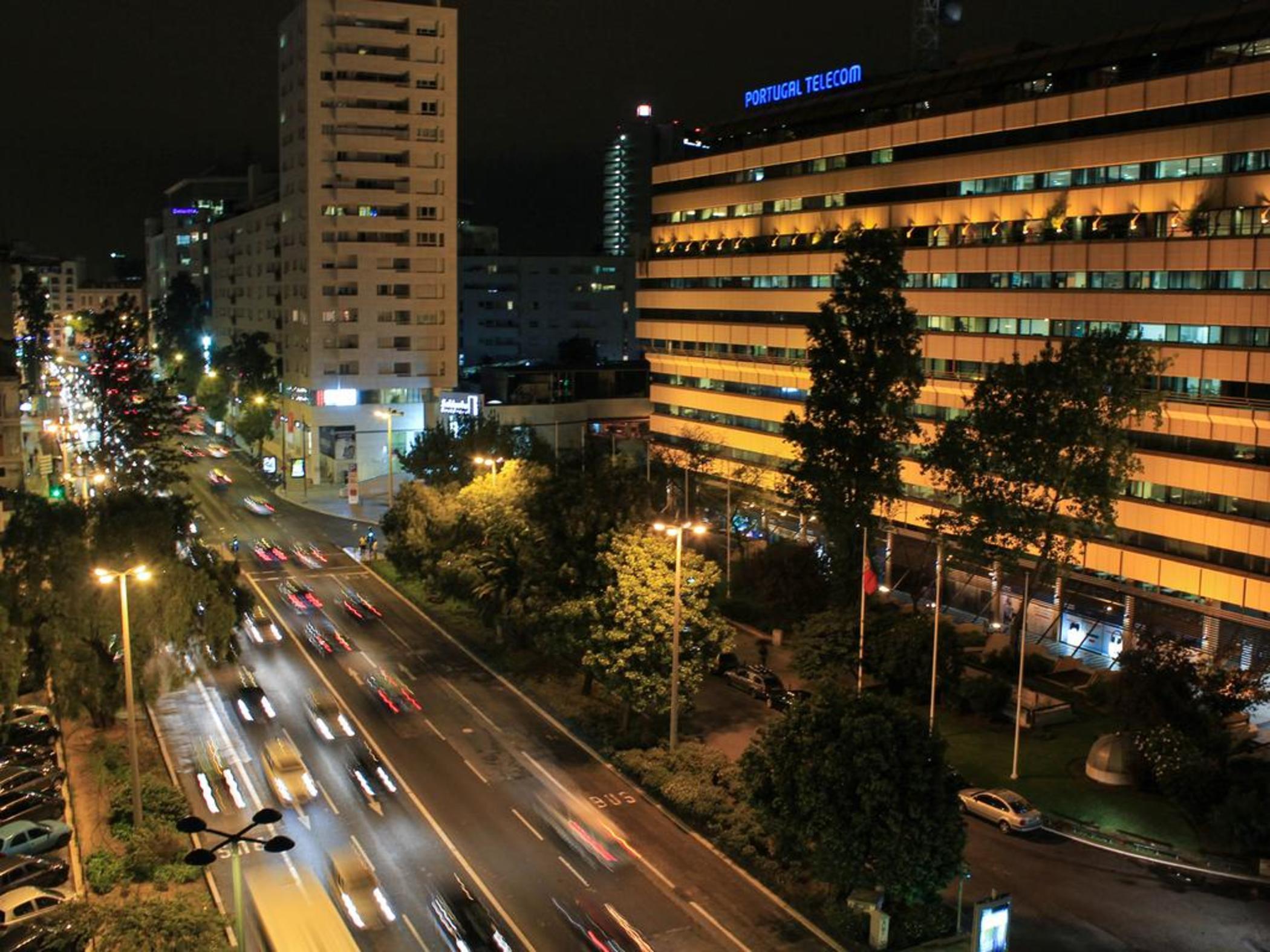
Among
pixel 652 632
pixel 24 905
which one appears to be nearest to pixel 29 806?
pixel 24 905

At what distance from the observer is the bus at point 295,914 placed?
2773cm

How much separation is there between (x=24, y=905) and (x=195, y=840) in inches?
219

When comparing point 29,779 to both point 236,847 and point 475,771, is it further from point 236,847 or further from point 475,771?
point 236,847

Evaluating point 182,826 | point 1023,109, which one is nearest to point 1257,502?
point 1023,109

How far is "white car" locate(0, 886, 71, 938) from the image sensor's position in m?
29.6

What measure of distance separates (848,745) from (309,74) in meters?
90.7

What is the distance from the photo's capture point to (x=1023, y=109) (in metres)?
60.4

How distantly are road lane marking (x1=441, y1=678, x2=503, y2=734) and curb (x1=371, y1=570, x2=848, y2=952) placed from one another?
191 cm

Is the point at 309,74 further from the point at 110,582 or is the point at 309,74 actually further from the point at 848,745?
the point at 848,745

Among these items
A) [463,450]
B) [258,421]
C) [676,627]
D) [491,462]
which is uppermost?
[491,462]

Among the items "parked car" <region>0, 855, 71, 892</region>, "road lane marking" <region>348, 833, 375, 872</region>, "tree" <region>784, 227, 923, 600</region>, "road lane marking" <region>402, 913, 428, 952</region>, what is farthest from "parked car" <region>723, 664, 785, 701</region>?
"parked car" <region>0, 855, 71, 892</region>

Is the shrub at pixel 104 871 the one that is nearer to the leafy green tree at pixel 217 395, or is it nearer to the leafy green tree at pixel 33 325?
the leafy green tree at pixel 217 395

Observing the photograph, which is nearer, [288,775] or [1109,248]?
[288,775]

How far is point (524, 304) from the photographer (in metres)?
183
